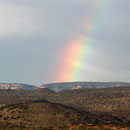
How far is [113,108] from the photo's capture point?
19962 centimetres

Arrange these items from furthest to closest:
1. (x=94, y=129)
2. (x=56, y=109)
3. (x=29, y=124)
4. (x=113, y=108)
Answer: (x=113, y=108)
(x=56, y=109)
(x=29, y=124)
(x=94, y=129)

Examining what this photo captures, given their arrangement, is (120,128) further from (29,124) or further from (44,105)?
(44,105)

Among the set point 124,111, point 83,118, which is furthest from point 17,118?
point 124,111

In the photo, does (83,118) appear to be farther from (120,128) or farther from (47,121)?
(120,128)

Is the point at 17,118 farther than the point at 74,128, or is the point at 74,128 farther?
the point at 17,118

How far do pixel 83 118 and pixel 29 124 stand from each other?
25.2 meters

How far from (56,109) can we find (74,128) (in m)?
70.5

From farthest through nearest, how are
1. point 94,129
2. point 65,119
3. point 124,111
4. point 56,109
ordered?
point 124,111 < point 56,109 < point 65,119 < point 94,129

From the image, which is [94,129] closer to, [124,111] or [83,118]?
[83,118]

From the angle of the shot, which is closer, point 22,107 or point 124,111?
point 22,107

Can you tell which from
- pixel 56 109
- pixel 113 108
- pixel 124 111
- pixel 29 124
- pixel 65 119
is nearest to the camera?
pixel 29 124

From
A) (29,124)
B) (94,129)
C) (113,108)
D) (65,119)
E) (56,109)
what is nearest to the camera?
(94,129)

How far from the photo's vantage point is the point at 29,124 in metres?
120

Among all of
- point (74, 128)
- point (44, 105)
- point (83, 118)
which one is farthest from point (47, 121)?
point (74, 128)
